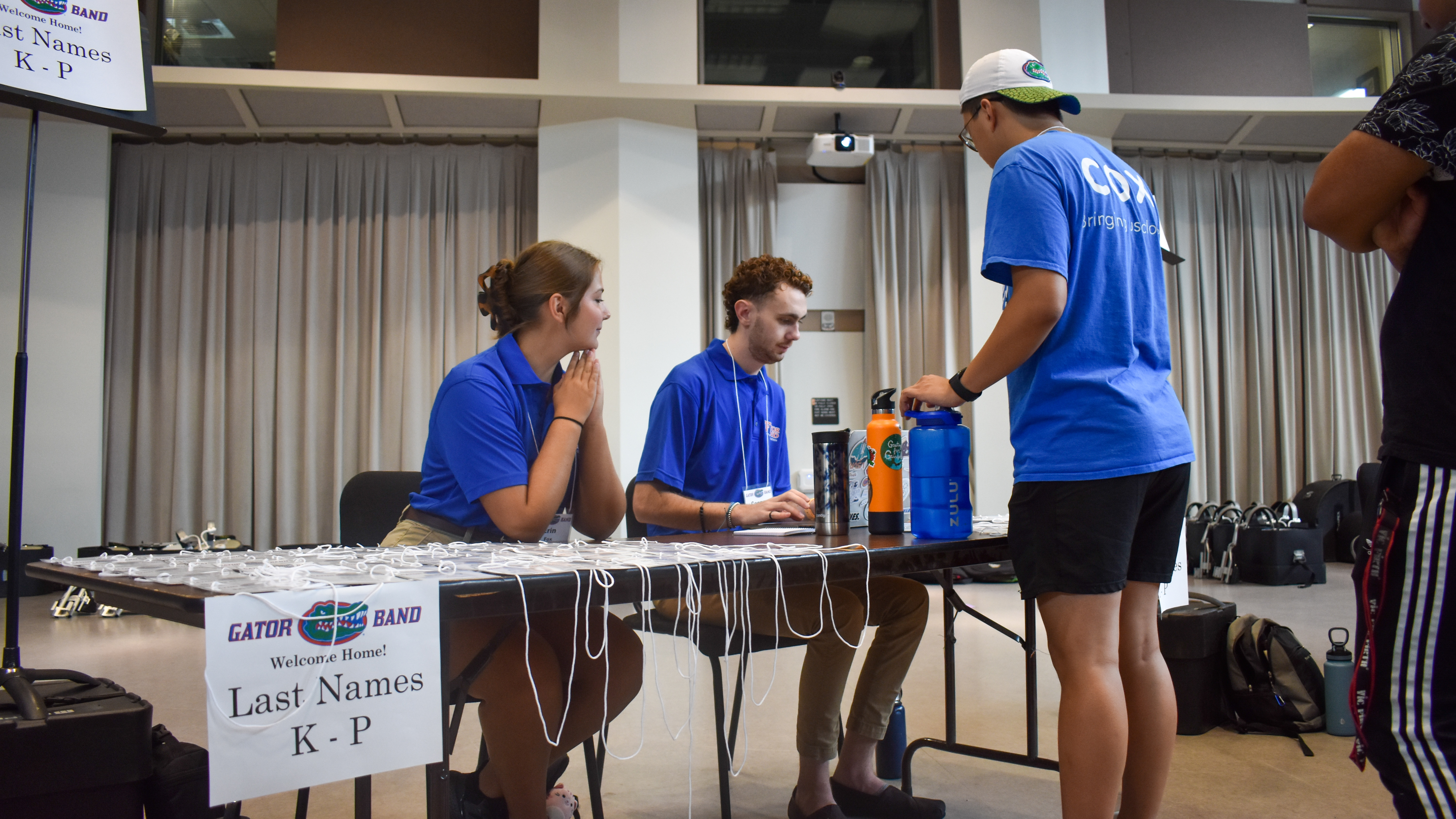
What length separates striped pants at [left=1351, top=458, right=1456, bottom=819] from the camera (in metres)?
0.83

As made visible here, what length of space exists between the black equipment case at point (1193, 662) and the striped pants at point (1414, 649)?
5.06 ft

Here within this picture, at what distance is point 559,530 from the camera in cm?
165

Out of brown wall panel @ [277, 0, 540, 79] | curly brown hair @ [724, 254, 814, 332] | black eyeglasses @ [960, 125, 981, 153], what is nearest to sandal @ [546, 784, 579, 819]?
curly brown hair @ [724, 254, 814, 332]

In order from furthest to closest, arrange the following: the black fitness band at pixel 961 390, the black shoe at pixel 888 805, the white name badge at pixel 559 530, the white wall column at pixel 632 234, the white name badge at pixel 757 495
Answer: the white wall column at pixel 632 234 → the white name badge at pixel 757 495 → the black shoe at pixel 888 805 → the white name badge at pixel 559 530 → the black fitness band at pixel 961 390

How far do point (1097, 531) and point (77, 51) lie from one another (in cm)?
211

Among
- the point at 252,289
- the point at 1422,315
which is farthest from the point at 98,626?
the point at 1422,315

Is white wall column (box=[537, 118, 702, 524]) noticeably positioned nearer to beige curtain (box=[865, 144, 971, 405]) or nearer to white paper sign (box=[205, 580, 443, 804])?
beige curtain (box=[865, 144, 971, 405])

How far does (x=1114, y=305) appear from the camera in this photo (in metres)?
1.26

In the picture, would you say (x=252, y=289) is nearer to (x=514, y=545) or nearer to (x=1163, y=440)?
(x=514, y=545)

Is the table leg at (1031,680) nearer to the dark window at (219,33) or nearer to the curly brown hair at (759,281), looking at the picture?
the curly brown hair at (759,281)

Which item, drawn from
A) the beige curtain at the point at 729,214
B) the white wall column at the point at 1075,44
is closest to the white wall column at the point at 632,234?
the beige curtain at the point at 729,214

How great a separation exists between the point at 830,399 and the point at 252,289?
3599mm

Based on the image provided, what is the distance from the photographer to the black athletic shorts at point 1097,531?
3.88ft

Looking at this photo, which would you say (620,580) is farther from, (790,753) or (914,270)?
(914,270)
